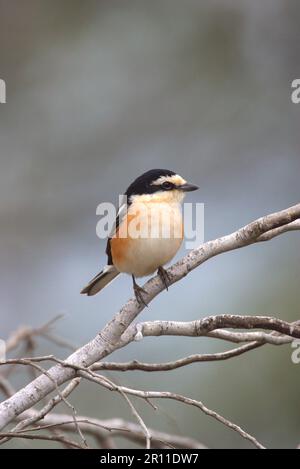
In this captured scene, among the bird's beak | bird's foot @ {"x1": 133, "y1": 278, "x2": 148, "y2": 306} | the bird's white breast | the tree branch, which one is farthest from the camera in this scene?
the bird's beak

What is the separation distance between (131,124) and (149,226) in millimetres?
3463

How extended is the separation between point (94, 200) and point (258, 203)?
1.08 m

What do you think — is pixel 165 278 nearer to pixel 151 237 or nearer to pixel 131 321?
pixel 131 321

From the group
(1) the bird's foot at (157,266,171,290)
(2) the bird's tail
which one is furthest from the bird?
(1) the bird's foot at (157,266,171,290)

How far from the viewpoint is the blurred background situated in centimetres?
534

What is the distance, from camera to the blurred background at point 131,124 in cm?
534

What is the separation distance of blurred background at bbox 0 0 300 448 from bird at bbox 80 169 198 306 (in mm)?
1868

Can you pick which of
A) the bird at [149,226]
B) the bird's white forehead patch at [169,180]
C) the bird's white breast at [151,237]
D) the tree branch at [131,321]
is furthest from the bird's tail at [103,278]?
the tree branch at [131,321]

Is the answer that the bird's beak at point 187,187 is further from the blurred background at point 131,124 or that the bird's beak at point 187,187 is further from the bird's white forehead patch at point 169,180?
the blurred background at point 131,124

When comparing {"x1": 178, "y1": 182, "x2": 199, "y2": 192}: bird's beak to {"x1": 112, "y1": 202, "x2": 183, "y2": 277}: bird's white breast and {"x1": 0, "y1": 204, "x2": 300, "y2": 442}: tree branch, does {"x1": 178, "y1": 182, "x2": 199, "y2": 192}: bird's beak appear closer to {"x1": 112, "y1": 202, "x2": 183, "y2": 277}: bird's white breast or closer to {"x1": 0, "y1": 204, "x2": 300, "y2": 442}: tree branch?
{"x1": 112, "y1": 202, "x2": 183, "y2": 277}: bird's white breast

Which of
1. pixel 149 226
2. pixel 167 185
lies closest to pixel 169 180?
pixel 167 185

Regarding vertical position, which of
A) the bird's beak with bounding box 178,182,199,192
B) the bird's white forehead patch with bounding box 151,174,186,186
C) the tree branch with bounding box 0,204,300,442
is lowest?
the tree branch with bounding box 0,204,300,442

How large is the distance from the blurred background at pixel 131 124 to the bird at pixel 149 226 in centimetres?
187

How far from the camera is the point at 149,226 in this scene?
2.72m
